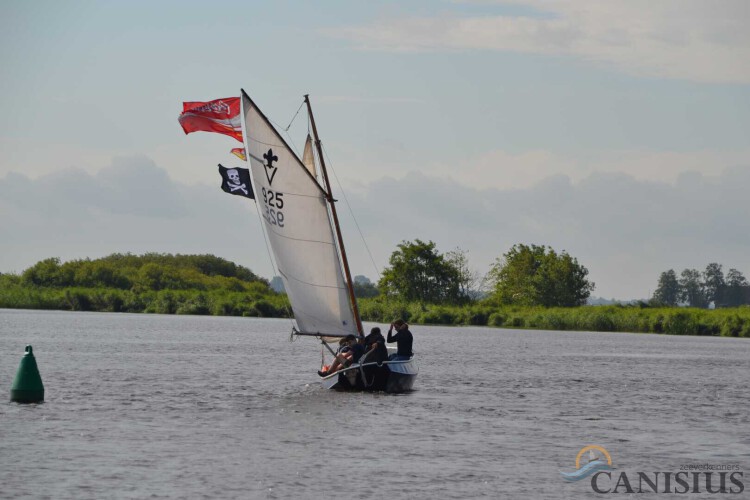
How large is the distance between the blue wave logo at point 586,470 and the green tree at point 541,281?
130 m

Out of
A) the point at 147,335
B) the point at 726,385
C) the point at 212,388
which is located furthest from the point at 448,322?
the point at 212,388

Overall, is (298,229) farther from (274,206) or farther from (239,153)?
(239,153)

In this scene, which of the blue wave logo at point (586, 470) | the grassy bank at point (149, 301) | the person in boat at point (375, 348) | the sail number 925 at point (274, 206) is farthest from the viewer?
the grassy bank at point (149, 301)

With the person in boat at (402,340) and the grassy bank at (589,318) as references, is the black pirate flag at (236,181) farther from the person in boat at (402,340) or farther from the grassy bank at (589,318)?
the grassy bank at (589,318)

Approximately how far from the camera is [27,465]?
2497 cm

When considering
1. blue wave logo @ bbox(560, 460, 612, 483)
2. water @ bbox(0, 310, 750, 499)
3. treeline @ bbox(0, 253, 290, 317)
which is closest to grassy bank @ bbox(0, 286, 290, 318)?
treeline @ bbox(0, 253, 290, 317)

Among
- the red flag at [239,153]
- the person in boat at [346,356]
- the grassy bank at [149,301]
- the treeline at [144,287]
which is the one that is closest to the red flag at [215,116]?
the red flag at [239,153]

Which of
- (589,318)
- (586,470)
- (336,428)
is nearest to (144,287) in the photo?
(589,318)

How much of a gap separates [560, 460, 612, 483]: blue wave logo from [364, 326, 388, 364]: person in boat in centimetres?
1309

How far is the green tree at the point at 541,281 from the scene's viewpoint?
516ft

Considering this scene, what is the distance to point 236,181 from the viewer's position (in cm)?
4197

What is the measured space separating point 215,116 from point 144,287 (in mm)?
109924

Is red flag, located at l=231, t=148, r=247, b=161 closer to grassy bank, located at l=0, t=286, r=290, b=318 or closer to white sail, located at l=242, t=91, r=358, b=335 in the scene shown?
white sail, located at l=242, t=91, r=358, b=335

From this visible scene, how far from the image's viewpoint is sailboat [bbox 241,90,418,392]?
40.8m
